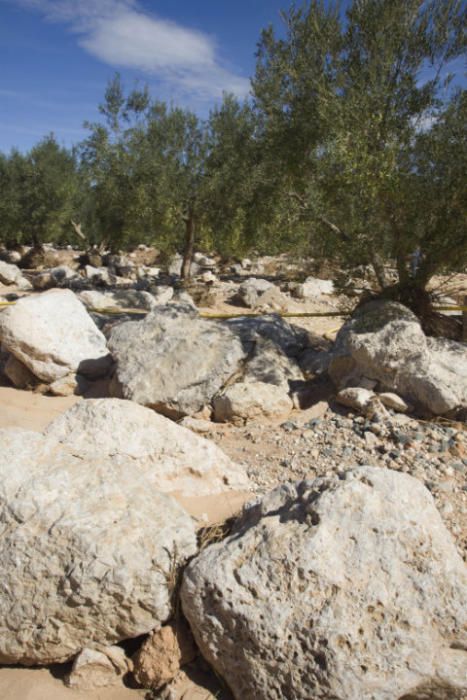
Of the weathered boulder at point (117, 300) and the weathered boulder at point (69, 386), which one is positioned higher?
the weathered boulder at point (117, 300)

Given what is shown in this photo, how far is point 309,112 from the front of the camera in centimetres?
813

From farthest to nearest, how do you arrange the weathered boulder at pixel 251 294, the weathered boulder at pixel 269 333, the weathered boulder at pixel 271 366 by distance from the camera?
the weathered boulder at pixel 251 294 → the weathered boulder at pixel 269 333 → the weathered boulder at pixel 271 366

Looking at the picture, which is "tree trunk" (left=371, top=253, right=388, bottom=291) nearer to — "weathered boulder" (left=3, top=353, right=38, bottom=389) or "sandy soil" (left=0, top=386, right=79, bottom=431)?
"sandy soil" (left=0, top=386, right=79, bottom=431)

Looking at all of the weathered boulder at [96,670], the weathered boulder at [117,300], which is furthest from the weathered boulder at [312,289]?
the weathered boulder at [96,670]

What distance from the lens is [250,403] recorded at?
21.7 feet

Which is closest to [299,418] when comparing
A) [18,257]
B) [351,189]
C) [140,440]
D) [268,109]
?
[140,440]

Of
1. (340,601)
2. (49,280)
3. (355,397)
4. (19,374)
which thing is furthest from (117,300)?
(340,601)

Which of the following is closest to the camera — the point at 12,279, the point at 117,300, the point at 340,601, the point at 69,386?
the point at 340,601

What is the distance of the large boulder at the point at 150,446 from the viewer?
15.4ft

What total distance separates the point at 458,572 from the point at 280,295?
13.1 m

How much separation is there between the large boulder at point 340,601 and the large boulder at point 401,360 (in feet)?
10.6

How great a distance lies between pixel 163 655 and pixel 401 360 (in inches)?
178

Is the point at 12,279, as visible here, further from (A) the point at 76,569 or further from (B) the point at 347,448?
(A) the point at 76,569

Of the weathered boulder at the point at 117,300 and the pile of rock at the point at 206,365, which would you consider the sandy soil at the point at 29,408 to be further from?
the weathered boulder at the point at 117,300
